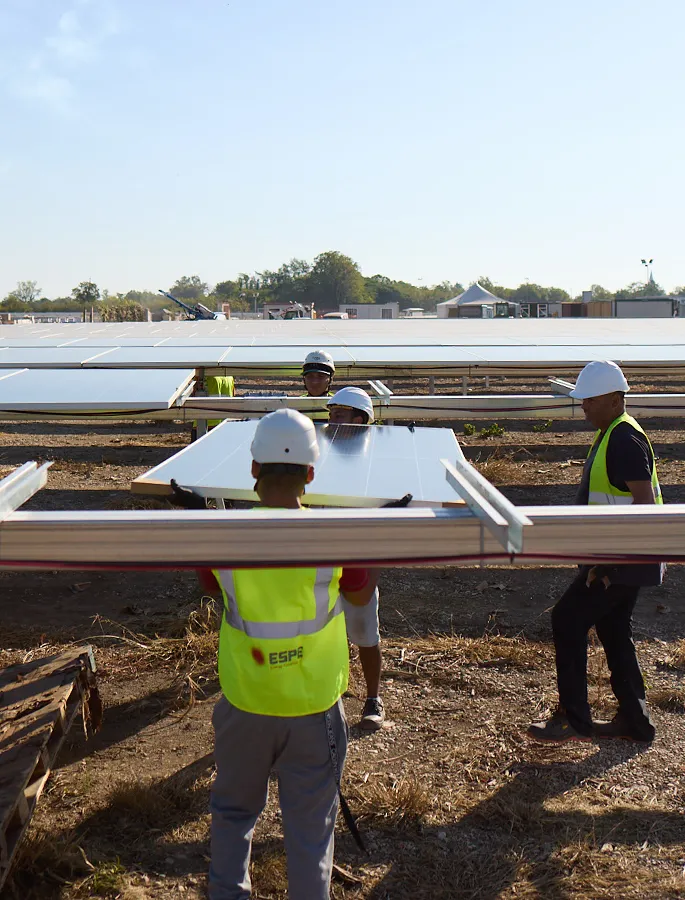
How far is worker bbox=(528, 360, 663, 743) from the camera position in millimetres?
4367

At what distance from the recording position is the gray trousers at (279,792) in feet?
8.93

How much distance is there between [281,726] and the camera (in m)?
2.76

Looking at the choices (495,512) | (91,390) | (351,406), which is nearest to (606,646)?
(351,406)

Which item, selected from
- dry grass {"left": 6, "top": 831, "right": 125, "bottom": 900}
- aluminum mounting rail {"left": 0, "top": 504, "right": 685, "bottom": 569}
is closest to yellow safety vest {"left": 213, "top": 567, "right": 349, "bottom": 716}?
aluminum mounting rail {"left": 0, "top": 504, "right": 685, "bottom": 569}

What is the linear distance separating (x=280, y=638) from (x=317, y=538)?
742 mm

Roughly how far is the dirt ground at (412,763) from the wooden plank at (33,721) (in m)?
0.26

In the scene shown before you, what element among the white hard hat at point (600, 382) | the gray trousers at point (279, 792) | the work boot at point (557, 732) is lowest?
the work boot at point (557, 732)

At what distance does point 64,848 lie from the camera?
12.0 feet

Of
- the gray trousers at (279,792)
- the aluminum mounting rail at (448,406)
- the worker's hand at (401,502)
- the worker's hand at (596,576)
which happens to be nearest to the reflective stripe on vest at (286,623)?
the gray trousers at (279,792)

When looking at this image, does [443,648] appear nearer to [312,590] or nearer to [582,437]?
[312,590]

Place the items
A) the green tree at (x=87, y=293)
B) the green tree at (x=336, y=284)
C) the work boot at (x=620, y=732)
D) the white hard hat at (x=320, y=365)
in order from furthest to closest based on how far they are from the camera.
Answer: the green tree at (x=336, y=284), the green tree at (x=87, y=293), the white hard hat at (x=320, y=365), the work boot at (x=620, y=732)

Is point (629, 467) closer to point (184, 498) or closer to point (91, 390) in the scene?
point (184, 498)

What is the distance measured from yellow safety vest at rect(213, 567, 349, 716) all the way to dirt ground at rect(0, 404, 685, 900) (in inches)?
47.9

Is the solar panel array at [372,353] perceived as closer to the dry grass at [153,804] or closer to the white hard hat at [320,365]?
the white hard hat at [320,365]
